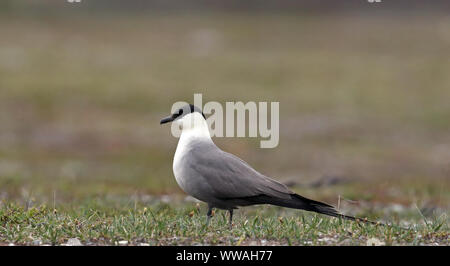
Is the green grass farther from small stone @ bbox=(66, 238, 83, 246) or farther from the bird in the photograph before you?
the bird

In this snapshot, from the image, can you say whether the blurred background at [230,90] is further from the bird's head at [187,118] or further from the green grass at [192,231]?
the bird's head at [187,118]

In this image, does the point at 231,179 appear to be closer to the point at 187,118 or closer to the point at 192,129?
the point at 192,129

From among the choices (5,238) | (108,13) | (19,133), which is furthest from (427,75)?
(5,238)

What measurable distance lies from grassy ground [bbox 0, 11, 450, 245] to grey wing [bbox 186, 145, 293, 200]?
0.31 m

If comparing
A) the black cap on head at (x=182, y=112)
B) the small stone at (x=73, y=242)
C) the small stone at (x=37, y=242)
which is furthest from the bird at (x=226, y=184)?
the small stone at (x=37, y=242)

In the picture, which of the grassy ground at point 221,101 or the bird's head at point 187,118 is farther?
the bird's head at point 187,118

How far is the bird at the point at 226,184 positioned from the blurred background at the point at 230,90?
1.87m

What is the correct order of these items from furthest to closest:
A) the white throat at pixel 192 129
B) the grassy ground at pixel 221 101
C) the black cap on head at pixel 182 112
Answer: the black cap on head at pixel 182 112, the white throat at pixel 192 129, the grassy ground at pixel 221 101

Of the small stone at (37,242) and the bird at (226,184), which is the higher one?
the bird at (226,184)

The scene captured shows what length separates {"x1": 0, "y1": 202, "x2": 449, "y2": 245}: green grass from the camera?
6.91 metres

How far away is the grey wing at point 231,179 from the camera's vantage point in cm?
750

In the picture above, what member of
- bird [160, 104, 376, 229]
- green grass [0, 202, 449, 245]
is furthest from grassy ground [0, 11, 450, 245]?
bird [160, 104, 376, 229]
